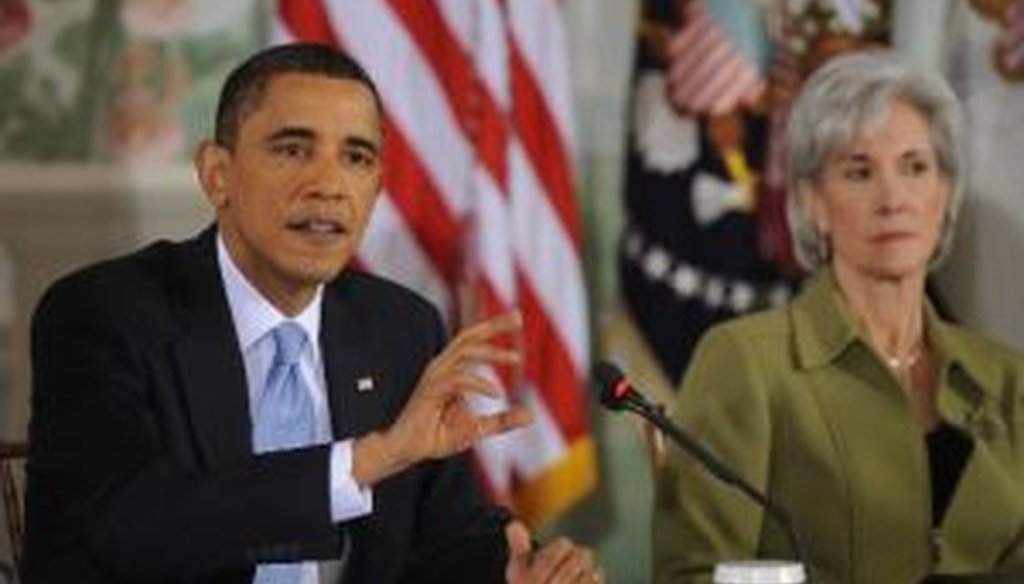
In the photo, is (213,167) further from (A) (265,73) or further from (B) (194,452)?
(B) (194,452)

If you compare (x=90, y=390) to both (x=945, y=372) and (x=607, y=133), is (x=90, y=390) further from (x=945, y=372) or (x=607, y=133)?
(x=607, y=133)

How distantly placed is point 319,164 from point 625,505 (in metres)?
1.82

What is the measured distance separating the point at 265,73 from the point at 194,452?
417 mm

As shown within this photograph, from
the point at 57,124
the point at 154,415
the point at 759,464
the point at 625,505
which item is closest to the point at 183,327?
the point at 154,415

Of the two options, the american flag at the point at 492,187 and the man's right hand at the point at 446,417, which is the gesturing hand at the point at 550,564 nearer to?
the man's right hand at the point at 446,417

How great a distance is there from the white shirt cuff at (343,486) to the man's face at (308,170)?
0.77 feet

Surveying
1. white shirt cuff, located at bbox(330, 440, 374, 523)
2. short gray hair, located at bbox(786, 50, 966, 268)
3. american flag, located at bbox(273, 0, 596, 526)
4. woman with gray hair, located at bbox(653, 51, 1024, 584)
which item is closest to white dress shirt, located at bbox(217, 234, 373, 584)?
white shirt cuff, located at bbox(330, 440, 374, 523)

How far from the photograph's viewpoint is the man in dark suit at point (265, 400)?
207 centimetres

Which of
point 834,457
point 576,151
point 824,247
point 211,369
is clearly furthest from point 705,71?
point 211,369

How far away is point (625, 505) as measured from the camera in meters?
3.88

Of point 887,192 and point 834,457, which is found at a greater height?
point 887,192

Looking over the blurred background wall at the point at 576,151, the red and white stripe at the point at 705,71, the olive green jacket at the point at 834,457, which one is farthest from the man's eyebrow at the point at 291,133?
the red and white stripe at the point at 705,71

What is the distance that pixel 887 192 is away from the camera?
281cm

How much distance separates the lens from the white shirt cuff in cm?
207
